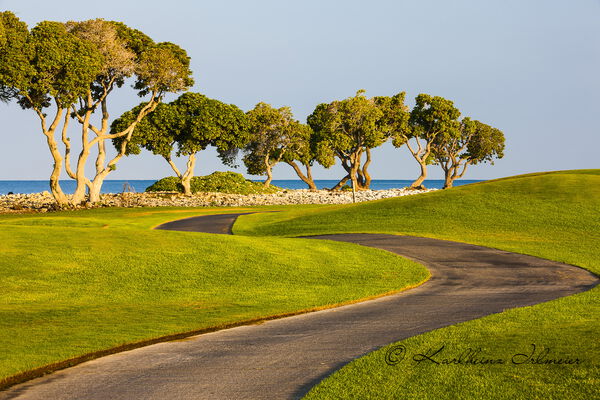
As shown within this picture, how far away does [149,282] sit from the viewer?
1980 cm

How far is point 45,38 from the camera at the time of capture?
175ft

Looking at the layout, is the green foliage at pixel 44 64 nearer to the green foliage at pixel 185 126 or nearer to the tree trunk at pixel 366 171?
the green foliage at pixel 185 126

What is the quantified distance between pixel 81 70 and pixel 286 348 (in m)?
48.8

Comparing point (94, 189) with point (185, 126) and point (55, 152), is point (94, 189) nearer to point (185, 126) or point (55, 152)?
point (55, 152)

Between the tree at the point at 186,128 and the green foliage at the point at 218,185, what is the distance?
7.17 metres

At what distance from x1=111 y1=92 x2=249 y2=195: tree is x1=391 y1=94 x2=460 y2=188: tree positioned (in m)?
29.8

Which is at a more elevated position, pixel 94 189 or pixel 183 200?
pixel 94 189

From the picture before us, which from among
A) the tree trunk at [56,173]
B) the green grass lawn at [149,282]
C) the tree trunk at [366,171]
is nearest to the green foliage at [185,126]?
the tree trunk at [56,173]

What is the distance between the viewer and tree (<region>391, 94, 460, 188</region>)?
94938 mm

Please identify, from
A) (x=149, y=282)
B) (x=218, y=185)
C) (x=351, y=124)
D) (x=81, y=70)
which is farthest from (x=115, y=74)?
(x=149, y=282)

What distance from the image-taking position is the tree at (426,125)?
3738 inches

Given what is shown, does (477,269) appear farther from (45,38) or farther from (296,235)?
(45,38)

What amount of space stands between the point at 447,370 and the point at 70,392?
19.3ft

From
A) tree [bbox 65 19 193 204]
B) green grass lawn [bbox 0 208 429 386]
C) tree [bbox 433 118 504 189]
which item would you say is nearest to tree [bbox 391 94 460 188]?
tree [bbox 433 118 504 189]
